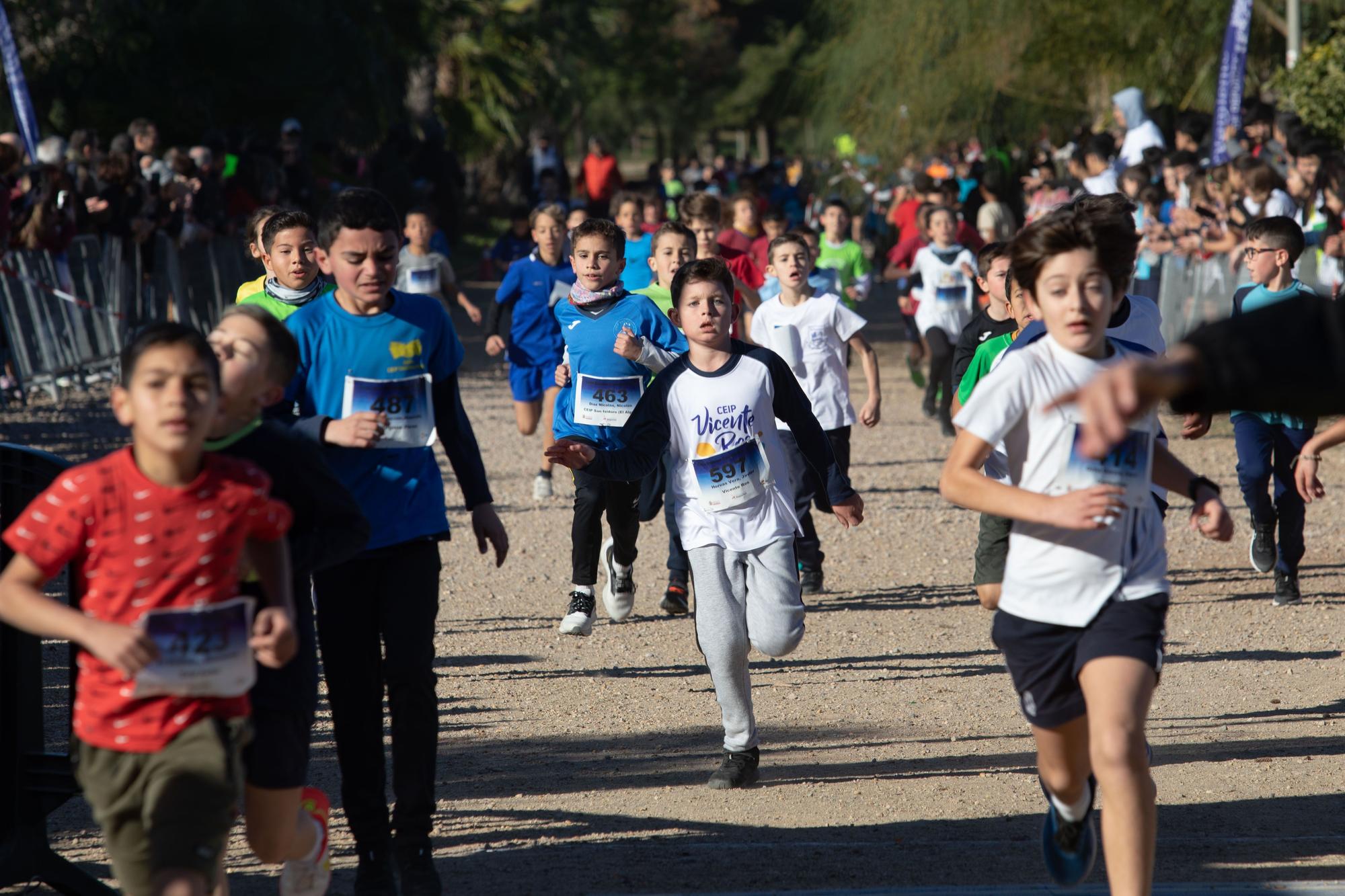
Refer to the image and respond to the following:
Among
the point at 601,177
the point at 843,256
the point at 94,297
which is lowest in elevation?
the point at 94,297

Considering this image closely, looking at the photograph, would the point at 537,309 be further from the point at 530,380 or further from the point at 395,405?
the point at 395,405

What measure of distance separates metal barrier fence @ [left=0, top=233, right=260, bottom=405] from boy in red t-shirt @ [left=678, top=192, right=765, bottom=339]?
180 inches

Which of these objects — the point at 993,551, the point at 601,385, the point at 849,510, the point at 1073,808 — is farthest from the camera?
the point at 601,385

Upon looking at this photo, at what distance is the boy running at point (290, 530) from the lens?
3.71m

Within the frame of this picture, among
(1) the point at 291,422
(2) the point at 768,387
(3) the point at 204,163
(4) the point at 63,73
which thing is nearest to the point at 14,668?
→ (1) the point at 291,422

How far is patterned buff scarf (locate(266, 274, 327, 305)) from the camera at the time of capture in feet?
19.6

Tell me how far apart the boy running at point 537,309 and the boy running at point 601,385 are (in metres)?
1.54

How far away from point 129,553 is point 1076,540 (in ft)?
6.84

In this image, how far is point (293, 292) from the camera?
236 inches

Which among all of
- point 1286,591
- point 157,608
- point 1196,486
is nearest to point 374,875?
point 157,608

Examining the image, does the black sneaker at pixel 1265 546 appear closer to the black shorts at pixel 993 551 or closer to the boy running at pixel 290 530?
the black shorts at pixel 993 551

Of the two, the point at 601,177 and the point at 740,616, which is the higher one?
the point at 601,177

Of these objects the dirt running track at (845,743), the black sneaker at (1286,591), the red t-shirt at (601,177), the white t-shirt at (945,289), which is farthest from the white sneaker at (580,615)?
the red t-shirt at (601,177)

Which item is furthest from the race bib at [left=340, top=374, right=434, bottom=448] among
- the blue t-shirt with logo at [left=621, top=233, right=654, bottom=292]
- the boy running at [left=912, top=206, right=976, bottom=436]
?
the boy running at [left=912, top=206, right=976, bottom=436]
